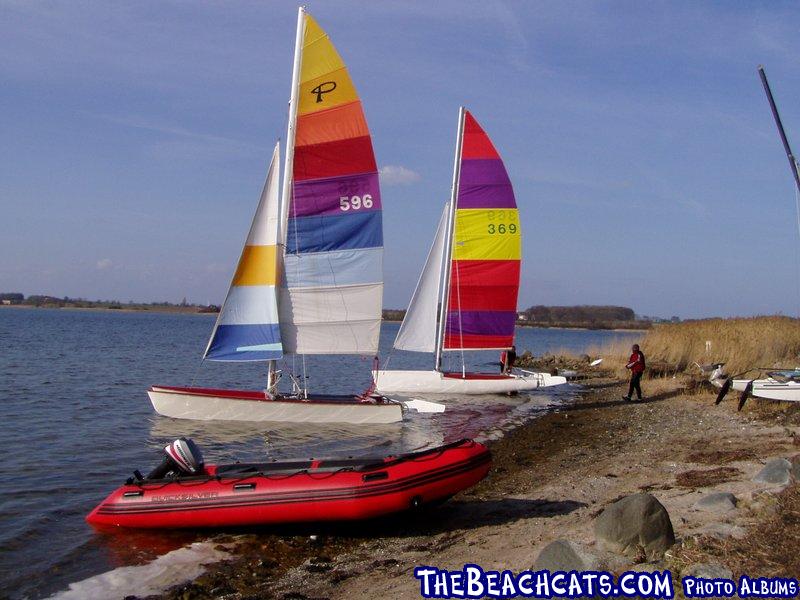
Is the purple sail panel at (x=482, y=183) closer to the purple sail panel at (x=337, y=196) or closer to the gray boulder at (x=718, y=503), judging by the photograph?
the purple sail panel at (x=337, y=196)

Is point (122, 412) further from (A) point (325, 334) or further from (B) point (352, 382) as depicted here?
(B) point (352, 382)

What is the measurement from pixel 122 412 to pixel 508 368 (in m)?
11.4

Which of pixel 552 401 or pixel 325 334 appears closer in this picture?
pixel 325 334

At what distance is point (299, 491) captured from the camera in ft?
27.0

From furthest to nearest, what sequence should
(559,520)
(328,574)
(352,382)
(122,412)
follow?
(352,382) → (122,412) → (559,520) → (328,574)

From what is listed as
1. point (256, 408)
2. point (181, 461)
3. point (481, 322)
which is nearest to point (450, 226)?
point (481, 322)

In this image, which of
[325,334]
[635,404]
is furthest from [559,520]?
[635,404]

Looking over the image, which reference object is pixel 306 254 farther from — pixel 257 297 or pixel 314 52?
pixel 314 52

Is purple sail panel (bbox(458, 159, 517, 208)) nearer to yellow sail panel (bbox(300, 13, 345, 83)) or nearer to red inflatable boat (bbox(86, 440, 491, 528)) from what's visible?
yellow sail panel (bbox(300, 13, 345, 83))

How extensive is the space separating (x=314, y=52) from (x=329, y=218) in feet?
11.6

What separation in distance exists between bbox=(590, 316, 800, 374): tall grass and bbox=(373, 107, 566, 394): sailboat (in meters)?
6.60

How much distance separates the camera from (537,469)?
1141cm

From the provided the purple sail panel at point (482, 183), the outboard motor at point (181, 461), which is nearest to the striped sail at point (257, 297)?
the outboard motor at point (181, 461)

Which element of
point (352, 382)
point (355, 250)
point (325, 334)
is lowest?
point (352, 382)
